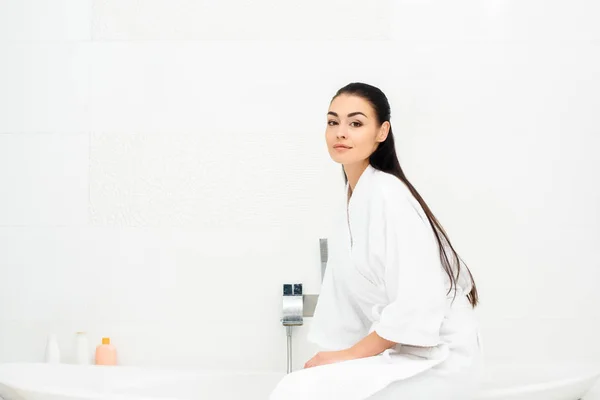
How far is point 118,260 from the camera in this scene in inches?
110

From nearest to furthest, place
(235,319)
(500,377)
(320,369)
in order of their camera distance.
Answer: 1. (320,369)
2. (500,377)
3. (235,319)

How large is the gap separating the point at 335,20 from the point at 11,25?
4.04 ft

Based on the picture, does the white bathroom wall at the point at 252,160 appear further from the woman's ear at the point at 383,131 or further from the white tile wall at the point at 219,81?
the woman's ear at the point at 383,131

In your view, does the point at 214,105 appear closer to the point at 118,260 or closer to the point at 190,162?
the point at 190,162

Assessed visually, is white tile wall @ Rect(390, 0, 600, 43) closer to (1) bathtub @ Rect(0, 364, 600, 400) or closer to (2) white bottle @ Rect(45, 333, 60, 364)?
(1) bathtub @ Rect(0, 364, 600, 400)

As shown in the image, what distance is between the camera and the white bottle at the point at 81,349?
8.82 ft

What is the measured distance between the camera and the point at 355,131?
2080 mm

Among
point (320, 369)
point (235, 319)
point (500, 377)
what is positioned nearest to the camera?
point (320, 369)

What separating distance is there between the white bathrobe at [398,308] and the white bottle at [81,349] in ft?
3.75

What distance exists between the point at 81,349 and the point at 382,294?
4.23 ft

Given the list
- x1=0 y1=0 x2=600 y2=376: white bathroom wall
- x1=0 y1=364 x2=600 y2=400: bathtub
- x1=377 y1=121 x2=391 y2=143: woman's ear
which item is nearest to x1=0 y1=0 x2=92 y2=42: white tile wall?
x1=0 y1=0 x2=600 y2=376: white bathroom wall

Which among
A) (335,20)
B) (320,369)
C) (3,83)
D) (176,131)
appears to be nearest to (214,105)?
(176,131)

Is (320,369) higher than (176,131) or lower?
lower

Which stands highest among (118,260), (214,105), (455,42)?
(455,42)
